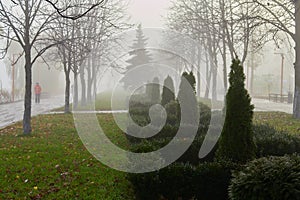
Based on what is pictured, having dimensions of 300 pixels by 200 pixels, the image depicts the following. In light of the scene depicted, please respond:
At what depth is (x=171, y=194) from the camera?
188 inches

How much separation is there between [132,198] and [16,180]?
2.32 m

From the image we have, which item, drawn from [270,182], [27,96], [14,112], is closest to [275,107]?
[14,112]

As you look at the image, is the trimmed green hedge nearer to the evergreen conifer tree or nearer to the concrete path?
the concrete path

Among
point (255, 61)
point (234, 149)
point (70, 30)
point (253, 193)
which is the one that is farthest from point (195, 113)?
point (255, 61)

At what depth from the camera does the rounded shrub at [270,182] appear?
3398mm

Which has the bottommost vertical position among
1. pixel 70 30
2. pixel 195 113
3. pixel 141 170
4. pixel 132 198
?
pixel 132 198

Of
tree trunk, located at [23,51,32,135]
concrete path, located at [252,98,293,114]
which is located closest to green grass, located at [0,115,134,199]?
tree trunk, located at [23,51,32,135]

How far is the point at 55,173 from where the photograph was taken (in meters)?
6.22

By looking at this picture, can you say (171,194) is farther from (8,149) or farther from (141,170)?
(8,149)

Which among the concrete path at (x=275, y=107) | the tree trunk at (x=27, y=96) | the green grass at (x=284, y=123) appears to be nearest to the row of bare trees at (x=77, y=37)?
the tree trunk at (x=27, y=96)

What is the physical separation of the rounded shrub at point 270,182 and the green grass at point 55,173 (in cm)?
210

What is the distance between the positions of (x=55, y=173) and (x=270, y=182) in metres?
4.27

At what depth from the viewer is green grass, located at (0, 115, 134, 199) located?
5.23 metres

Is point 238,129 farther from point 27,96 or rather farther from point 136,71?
point 136,71
